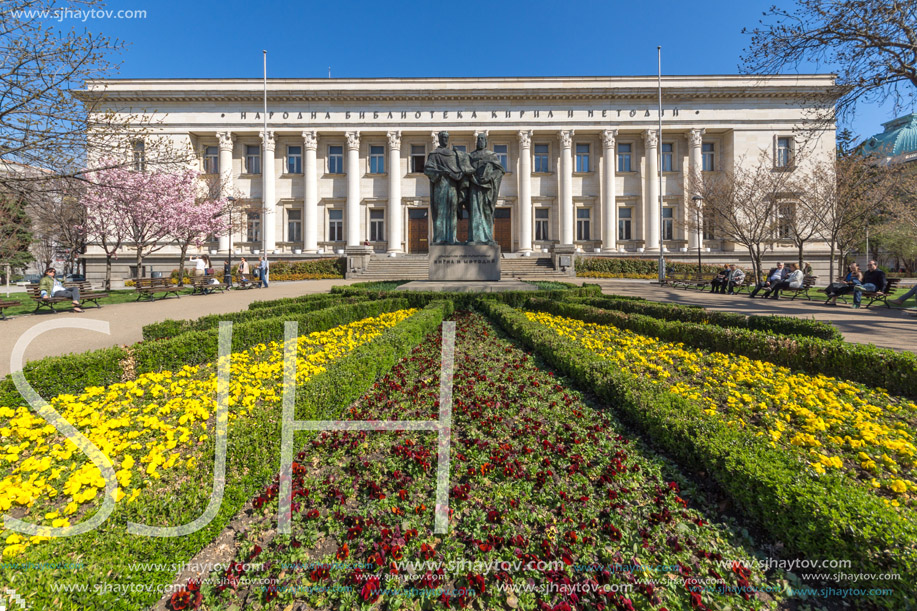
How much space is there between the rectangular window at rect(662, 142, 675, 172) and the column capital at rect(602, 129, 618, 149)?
4.91m

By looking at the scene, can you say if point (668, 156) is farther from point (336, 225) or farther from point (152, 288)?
point (152, 288)

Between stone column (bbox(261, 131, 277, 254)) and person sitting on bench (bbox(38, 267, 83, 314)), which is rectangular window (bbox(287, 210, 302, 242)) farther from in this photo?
person sitting on bench (bbox(38, 267, 83, 314))

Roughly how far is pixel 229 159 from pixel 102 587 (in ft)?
120

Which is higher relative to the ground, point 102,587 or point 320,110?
point 320,110

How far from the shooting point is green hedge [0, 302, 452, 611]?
1.54 m

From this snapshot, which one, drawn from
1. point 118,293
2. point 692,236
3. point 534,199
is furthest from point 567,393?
point 692,236

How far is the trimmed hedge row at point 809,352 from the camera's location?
180 inches

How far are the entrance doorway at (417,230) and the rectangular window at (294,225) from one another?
9.15m

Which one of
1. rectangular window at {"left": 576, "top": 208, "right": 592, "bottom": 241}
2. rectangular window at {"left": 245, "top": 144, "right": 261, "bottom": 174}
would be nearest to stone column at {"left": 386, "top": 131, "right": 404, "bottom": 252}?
rectangular window at {"left": 245, "top": 144, "right": 261, "bottom": 174}

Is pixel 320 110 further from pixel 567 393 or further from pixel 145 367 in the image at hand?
pixel 567 393

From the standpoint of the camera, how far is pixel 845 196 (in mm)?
17375

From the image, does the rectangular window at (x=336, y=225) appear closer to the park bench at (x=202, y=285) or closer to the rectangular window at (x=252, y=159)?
the rectangular window at (x=252, y=159)
